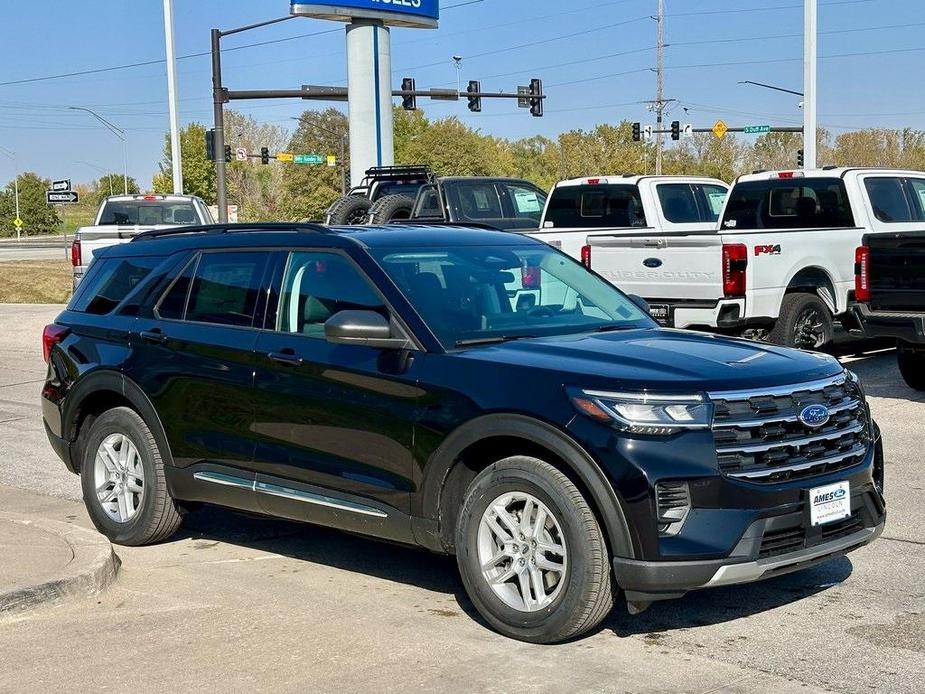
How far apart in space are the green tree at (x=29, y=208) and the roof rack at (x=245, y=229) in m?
113

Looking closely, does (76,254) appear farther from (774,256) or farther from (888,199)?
(888,199)

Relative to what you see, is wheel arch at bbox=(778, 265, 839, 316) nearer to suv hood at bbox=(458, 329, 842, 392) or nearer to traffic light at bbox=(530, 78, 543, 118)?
suv hood at bbox=(458, 329, 842, 392)

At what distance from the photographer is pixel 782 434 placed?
17.4 feet

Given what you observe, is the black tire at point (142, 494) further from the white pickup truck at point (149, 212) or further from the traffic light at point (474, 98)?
the traffic light at point (474, 98)

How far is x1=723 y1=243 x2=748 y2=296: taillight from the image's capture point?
12812mm

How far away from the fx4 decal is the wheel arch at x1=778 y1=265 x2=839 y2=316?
1.56 feet

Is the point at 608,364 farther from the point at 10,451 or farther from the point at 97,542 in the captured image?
the point at 10,451

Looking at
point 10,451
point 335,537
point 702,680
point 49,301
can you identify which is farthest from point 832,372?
point 49,301

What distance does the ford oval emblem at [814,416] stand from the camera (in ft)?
17.6

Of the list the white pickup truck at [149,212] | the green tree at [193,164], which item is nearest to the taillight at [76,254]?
the white pickup truck at [149,212]

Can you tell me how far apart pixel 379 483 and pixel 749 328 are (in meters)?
8.22

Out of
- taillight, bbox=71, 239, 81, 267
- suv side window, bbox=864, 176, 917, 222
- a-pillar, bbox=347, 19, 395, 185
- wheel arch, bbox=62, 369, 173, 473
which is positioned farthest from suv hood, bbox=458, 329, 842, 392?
a-pillar, bbox=347, 19, 395, 185

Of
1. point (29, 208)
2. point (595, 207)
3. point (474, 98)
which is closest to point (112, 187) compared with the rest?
point (29, 208)

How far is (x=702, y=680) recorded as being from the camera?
16.2 ft
